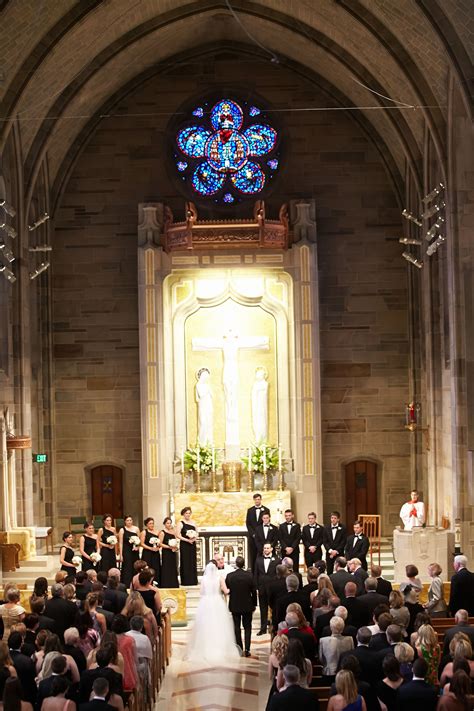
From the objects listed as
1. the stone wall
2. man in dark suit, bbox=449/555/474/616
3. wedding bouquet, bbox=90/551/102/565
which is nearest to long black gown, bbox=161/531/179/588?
wedding bouquet, bbox=90/551/102/565

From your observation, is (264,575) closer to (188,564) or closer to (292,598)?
(292,598)

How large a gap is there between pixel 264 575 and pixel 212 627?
1187 mm

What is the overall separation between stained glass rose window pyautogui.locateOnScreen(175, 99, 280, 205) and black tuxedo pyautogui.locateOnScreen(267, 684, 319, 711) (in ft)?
65.1

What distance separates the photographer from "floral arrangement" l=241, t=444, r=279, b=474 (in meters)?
25.8

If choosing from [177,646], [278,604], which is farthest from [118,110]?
[278,604]

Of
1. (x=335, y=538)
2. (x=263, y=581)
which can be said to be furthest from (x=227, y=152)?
(x=263, y=581)

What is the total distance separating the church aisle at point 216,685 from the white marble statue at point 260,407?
379 inches

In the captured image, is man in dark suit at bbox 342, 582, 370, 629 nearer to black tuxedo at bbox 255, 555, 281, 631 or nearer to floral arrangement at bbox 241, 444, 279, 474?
black tuxedo at bbox 255, 555, 281, 631

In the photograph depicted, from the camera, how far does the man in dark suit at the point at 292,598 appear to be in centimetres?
1355

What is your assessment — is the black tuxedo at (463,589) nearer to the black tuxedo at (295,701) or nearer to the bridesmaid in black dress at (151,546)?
the black tuxedo at (295,701)

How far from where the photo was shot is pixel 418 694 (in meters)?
9.61

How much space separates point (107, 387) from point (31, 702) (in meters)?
17.7

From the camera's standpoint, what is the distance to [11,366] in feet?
80.4

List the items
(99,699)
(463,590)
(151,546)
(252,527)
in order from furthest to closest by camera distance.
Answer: (252,527)
(151,546)
(463,590)
(99,699)
